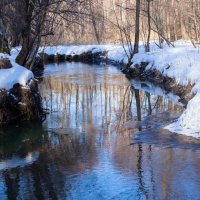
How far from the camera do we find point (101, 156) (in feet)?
31.6

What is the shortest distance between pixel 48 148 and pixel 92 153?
4.32 ft

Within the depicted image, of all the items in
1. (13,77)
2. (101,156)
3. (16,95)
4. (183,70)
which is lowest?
(101,156)

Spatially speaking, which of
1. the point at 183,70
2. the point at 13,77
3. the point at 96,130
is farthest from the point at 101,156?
the point at 183,70

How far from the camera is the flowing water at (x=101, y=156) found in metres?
7.58

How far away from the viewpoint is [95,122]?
44.2 feet

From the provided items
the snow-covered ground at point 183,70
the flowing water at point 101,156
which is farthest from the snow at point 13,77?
the snow-covered ground at point 183,70

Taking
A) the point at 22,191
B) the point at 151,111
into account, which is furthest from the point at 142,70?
the point at 22,191

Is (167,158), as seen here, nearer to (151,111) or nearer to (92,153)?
(92,153)

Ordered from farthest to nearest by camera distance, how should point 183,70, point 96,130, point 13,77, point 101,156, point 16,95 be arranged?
point 183,70
point 13,77
point 16,95
point 96,130
point 101,156

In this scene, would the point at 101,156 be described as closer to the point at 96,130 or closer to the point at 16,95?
the point at 96,130

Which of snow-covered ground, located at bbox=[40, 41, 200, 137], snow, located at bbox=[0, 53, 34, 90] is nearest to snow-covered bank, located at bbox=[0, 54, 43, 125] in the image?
snow, located at bbox=[0, 53, 34, 90]

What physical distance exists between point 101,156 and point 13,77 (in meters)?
5.48

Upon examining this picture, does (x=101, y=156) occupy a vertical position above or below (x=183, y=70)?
below

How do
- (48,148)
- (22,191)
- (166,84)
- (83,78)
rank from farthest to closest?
(83,78) < (166,84) < (48,148) < (22,191)
